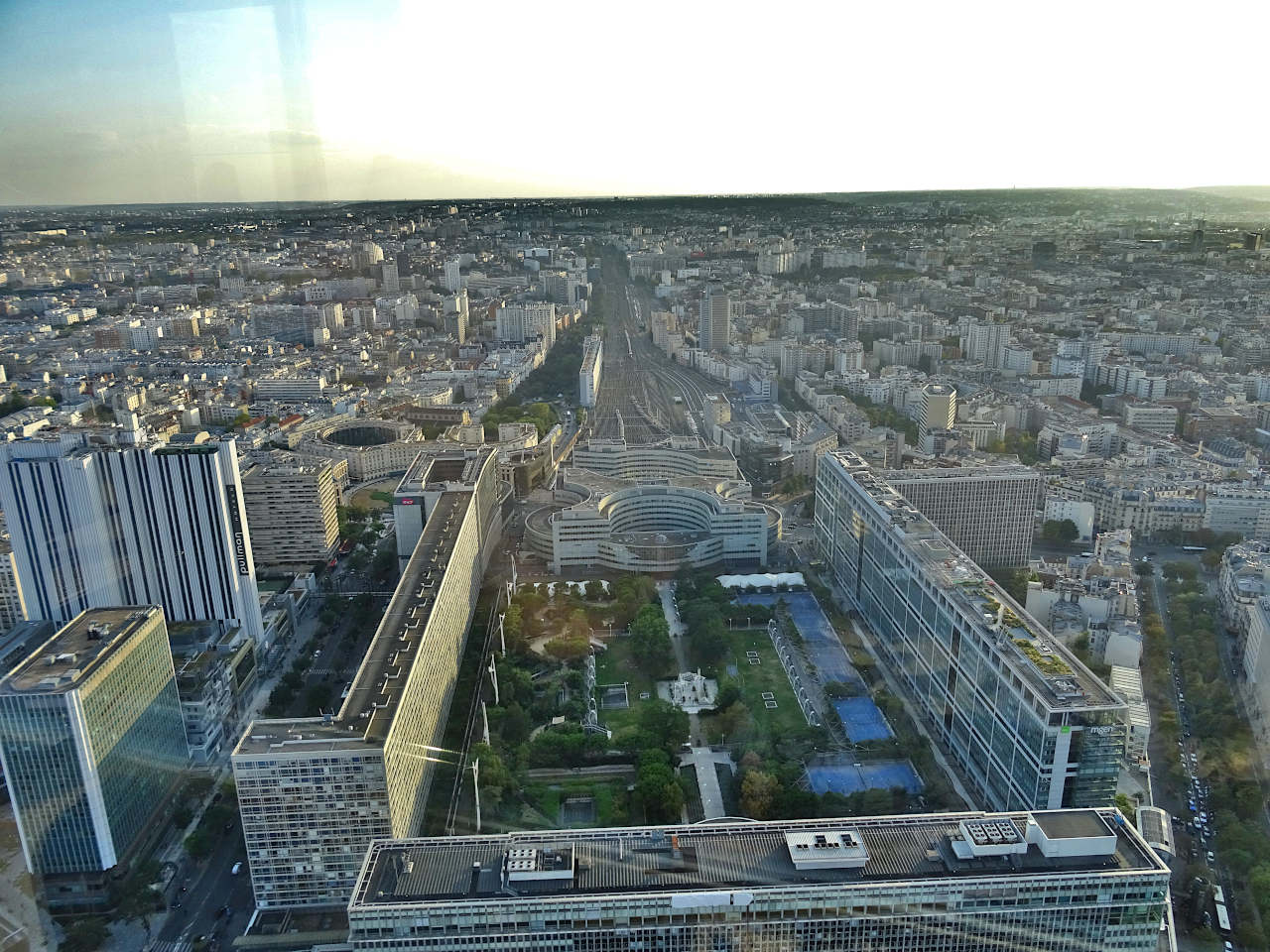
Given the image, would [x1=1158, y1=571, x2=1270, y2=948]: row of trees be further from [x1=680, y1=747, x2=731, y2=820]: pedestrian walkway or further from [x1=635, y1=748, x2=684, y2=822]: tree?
[x1=635, y1=748, x2=684, y2=822]: tree

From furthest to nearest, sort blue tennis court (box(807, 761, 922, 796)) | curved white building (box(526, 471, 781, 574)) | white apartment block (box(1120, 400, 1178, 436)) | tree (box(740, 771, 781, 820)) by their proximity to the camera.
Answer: white apartment block (box(1120, 400, 1178, 436)), curved white building (box(526, 471, 781, 574)), blue tennis court (box(807, 761, 922, 796)), tree (box(740, 771, 781, 820))

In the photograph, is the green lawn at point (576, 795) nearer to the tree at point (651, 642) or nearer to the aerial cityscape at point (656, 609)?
the aerial cityscape at point (656, 609)

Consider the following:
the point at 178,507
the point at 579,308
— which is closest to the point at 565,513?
the point at 178,507

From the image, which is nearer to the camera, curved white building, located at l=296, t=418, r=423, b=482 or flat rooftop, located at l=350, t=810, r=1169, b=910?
flat rooftop, located at l=350, t=810, r=1169, b=910

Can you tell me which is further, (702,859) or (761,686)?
(761,686)

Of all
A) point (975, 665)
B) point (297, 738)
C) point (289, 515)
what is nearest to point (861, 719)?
point (975, 665)

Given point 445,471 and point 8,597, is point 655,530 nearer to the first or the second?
point 445,471

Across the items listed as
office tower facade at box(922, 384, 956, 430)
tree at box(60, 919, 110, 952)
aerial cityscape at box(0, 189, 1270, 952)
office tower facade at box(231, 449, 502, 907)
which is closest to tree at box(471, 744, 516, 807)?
aerial cityscape at box(0, 189, 1270, 952)
